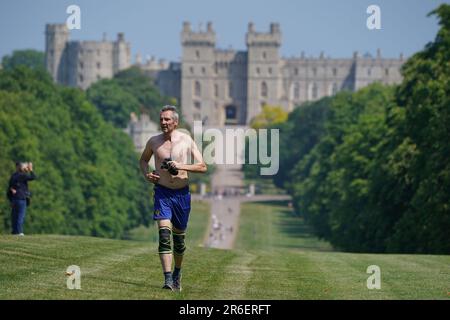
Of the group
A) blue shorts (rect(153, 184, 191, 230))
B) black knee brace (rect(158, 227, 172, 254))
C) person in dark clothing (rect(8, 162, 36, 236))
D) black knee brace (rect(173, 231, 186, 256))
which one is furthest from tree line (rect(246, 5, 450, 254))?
black knee brace (rect(158, 227, 172, 254))

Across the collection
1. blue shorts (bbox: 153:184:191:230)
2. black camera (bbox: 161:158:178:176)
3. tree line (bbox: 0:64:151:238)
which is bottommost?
tree line (bbox: 0:64:151:238)

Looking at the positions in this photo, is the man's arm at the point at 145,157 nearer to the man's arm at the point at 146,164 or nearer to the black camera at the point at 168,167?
the man's arm at the point at 146,164

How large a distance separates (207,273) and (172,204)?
2.27 metres

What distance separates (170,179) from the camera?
17484 mm

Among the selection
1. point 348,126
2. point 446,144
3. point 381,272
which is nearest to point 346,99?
point 348,126

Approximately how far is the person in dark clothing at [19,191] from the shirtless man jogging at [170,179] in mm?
11148

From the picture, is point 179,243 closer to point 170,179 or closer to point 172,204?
point 172,204

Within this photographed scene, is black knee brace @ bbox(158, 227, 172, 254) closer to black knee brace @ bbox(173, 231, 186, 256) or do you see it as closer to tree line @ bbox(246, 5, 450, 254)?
black knee brace @ bbox(173, 231, 186, 256)

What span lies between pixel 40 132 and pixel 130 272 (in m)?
46.4

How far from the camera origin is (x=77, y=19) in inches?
1053

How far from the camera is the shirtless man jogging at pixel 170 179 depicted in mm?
17344

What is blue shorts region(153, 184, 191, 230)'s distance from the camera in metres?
17.4

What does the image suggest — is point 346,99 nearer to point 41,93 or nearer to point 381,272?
point 41,93

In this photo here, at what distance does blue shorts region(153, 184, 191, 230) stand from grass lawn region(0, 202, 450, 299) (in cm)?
83
